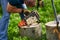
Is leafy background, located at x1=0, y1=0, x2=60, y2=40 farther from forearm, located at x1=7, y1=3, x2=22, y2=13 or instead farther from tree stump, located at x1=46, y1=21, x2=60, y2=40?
forearm, located at x1=7, y1=3, x2=22, y2=13

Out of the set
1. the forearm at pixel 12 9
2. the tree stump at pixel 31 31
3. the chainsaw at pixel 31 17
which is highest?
the forearm at pixel 12 9

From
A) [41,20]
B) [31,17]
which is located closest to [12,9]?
[31,17]

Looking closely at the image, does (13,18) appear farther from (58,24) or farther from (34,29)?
(58,24)

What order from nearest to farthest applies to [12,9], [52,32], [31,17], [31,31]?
[12,9] < [52,32] < [31,17] < [31,31]

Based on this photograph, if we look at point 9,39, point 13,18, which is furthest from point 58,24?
point 13,18

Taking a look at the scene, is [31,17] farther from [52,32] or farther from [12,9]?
[12,9]

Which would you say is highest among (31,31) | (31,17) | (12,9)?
(12,9)

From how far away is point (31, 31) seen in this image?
554 cm

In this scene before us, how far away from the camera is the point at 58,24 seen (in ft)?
16.3

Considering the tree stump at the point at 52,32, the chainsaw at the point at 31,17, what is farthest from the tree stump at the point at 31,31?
the tree stump at the point at 52,32

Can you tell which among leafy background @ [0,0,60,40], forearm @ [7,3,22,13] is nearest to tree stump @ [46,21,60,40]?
leafy background @ [0,0,60,40]

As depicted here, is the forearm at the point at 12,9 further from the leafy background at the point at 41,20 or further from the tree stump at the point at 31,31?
the leafy background at the point at 41,20

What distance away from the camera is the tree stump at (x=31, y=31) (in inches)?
217

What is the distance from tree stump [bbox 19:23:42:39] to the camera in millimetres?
5512
